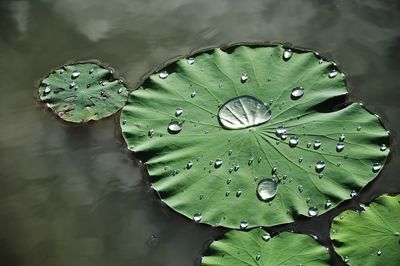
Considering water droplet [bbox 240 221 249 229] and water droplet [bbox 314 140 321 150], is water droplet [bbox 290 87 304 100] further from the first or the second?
water droplet [bbox 240 221 249 229]

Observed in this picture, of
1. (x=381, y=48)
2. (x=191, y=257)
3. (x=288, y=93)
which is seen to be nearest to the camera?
(x=191, y=257)

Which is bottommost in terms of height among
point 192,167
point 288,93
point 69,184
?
point 69,184

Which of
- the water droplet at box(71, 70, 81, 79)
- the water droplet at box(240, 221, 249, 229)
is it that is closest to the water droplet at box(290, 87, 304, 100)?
the water droplet at box(240, 221, 249, 229)

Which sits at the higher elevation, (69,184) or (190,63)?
(190,63)

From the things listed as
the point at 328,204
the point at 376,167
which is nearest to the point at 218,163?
A: the point at 328,204

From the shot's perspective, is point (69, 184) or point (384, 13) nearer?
point (69, 184)

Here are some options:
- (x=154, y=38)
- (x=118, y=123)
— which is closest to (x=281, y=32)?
(x=154, y=38)

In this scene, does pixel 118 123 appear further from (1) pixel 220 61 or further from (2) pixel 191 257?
(2) pixel 191 257
